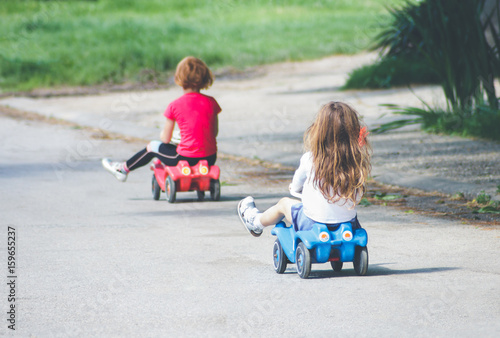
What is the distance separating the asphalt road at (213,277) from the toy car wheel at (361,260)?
0.25 ft

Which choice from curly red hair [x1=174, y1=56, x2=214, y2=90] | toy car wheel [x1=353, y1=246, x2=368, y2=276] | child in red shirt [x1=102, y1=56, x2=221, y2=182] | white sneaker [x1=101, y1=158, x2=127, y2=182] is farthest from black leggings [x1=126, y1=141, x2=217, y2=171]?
toy car wheel [x1=353, y1=246, x2=368, y2=276]

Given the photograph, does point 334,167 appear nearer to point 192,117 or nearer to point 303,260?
point 303,260

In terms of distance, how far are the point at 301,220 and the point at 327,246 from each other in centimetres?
29

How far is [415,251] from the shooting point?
18.4 ft

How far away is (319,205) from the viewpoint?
4926 mm

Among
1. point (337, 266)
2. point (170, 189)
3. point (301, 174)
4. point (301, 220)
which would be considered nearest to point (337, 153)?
point (301, 174)

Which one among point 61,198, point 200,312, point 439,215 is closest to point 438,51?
point 439,215

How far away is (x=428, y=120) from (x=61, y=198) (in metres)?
5.61

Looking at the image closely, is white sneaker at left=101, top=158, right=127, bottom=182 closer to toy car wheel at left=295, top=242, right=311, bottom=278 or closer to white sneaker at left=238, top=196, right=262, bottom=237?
white sneaker at left=238, top=196, right=262, bottom=237

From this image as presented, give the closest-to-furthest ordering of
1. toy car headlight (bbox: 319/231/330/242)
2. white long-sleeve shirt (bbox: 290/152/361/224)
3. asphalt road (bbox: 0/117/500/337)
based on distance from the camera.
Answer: asphalt road (bbox: 0/117/500/337), toy car headlight (bbox: 319/231/330/242), white long-sleeve shirt (bbox: 290/152/361/224)

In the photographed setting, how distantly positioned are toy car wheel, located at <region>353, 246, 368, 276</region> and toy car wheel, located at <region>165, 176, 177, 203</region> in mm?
2995

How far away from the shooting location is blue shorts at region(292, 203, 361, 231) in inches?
196

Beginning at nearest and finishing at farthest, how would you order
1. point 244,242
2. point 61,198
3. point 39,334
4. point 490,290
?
point 39,334, point 490,290, point 244,242, point 61,198

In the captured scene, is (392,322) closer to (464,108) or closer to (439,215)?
(439,215)
